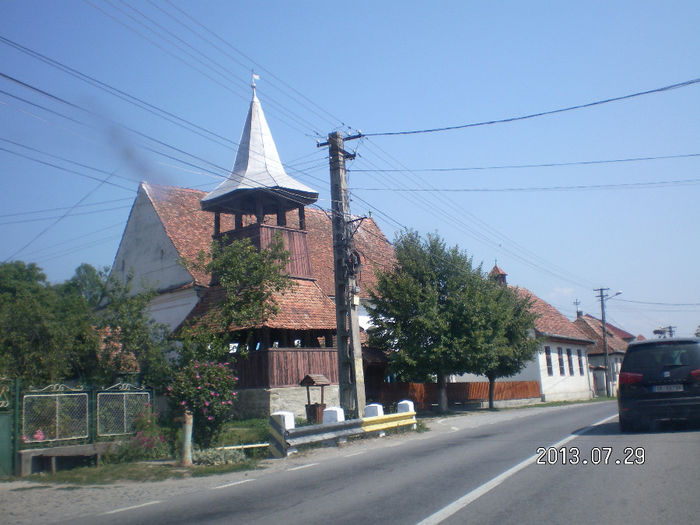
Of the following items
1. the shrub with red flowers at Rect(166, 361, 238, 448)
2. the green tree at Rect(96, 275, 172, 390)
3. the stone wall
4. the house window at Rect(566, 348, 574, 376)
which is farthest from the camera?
the house window at Rect(566, 348, 574, 376)

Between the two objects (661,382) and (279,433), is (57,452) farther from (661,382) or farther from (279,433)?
(661,382)

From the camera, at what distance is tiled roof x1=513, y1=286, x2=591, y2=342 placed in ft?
141

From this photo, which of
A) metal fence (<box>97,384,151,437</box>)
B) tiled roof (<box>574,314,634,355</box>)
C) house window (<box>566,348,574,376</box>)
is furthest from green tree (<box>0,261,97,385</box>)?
tiled roof (<box>574,314,634,355</box>)

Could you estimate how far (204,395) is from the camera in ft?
46.2

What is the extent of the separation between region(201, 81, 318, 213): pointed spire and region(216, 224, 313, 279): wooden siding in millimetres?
1076

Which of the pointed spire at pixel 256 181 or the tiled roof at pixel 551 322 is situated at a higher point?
the pointed spire at pixel 256 181

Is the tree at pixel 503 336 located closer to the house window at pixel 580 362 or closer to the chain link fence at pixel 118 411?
the chain link fence at pixel 118 411

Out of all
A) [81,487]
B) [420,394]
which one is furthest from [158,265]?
[81,487]

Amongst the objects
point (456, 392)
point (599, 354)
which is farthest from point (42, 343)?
point (599, 354)

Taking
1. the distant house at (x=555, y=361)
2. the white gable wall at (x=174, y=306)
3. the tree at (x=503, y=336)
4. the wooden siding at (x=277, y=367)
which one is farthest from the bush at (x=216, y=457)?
the distant house at (x=555, y=361)

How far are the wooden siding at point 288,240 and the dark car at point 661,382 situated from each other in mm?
15236

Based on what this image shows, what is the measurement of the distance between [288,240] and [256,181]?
116 inches

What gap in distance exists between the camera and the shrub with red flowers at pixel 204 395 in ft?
46.0

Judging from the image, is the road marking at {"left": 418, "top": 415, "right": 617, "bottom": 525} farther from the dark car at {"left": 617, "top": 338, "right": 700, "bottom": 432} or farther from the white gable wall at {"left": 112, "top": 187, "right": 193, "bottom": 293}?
the white gable wall at {"left": 112, "top": 187, "right": 193, "bottom": 293}
